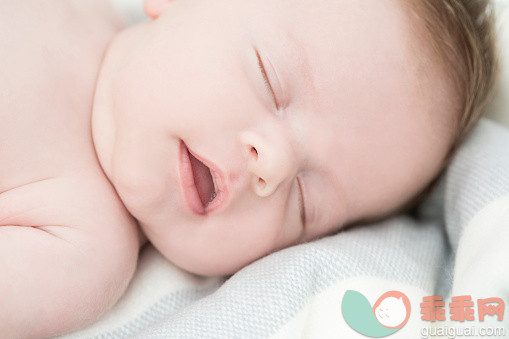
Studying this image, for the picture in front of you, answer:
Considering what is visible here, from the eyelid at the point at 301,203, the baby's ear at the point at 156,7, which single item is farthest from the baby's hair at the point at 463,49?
the baby's ear at the point at 156,7

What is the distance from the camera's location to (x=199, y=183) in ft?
3.63

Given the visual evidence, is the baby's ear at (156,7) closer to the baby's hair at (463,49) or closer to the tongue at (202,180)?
the tongue at (202,180)

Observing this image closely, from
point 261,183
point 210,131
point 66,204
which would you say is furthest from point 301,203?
point 66,204

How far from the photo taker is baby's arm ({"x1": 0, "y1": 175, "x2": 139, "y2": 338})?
0.95 meters

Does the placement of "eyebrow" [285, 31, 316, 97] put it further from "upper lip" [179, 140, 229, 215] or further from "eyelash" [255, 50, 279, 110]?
"upper lip" [179, 140, 229, 215]

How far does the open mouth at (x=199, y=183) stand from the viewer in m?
1.06

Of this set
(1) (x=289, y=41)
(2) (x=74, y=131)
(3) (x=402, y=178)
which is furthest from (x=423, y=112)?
(2) (x=74, y=131)

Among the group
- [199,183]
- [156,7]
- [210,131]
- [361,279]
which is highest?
[156,7]

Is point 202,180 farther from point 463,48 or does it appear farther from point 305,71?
point 463,48

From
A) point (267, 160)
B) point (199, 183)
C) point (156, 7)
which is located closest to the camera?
point (267, 160)

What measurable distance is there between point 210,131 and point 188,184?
4.6 inches

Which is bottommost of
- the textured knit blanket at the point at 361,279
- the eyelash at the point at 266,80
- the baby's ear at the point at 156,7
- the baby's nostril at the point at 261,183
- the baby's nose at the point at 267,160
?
the textured knit blanket at the point at 361,279

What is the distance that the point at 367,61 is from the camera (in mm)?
1078

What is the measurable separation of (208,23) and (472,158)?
2.11 ft
